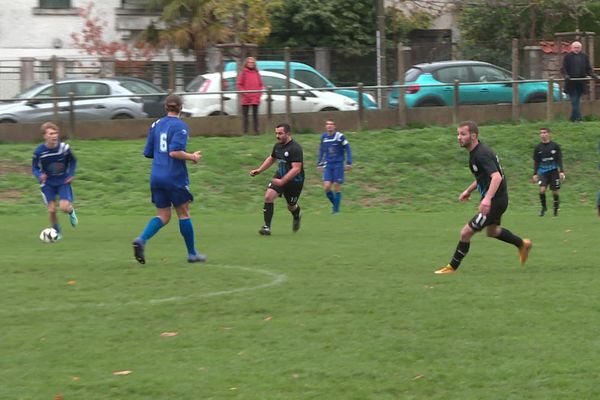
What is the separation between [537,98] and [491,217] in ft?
59.2

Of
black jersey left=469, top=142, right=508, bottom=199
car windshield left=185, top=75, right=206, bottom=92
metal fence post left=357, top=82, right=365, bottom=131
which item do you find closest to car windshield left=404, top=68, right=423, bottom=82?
metal fence post left=357, top=82, right=365, bottom=131

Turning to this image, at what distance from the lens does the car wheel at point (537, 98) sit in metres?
28.9

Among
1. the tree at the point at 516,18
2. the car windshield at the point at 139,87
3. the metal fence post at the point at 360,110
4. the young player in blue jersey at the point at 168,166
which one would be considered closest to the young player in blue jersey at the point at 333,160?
the metal fence post at the point at 360,110

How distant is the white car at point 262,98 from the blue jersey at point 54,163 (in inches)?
450

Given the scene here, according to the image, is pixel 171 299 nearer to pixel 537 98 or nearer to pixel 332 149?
pixel 332 149

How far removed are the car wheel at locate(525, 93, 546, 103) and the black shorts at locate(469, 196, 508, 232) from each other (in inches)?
698

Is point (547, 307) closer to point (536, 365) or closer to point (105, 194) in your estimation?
point (536, 365)

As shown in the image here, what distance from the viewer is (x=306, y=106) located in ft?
90.6

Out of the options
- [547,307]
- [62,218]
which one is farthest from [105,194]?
[547,307]

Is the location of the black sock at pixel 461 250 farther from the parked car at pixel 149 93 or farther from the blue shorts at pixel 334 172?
the parked car at pixel 149 93

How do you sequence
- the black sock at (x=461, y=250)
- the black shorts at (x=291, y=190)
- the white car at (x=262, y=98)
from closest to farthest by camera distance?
1. the black sock at (x=461, y=250)
2. the black shorts at (x=291, y=190)
3. the white car at (x=262, y=98)

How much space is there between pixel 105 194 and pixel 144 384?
1601 cm

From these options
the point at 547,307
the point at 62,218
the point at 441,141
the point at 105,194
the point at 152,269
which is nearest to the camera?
the point at 547,307

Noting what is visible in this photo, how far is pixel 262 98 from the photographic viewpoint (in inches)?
1065
